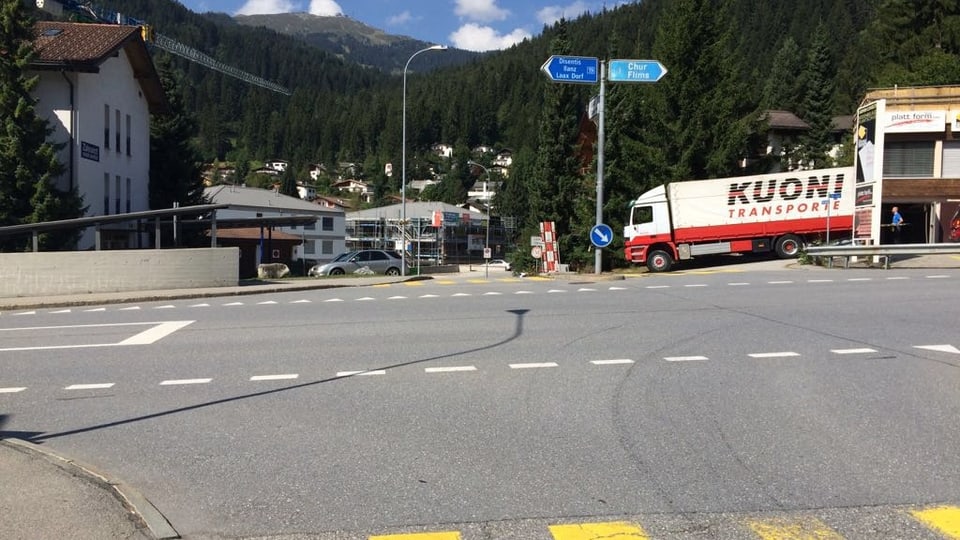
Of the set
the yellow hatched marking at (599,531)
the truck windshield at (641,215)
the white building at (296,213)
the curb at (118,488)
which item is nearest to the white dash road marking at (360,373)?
the curb at (118,488)

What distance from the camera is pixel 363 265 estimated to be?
3853cm

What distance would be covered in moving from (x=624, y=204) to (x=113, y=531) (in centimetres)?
3769

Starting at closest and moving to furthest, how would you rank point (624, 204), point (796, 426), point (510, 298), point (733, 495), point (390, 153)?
point (733, 495) → point (796, 426) → point (510, 298) → point (624, 204) → point (390, 153)

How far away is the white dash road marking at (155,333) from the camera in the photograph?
12.0 meters

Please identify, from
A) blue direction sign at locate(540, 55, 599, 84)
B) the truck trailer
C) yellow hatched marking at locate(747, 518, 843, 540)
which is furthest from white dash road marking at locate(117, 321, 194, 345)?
the truck trailer

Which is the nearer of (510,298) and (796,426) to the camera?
(796,426)

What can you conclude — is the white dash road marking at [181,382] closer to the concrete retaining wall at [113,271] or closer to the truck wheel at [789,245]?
the concrete retaining wall at [113,271]

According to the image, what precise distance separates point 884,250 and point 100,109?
3417 centimetres

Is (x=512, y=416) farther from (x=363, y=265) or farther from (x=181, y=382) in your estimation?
(x=363, y=265)

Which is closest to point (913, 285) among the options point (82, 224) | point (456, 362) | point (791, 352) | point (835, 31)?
point (791, 352)

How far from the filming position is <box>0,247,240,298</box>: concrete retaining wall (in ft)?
67.7

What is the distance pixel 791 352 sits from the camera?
9953 millimetres

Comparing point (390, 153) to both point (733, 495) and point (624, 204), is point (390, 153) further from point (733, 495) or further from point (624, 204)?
point (733, 495)

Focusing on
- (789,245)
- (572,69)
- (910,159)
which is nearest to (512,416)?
(572,69)
